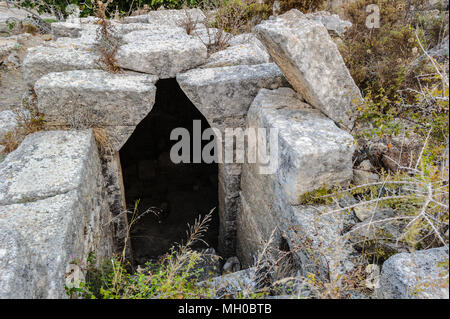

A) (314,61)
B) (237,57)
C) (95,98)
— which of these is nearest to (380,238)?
(314,61)

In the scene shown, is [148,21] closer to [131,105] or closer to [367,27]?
[131,105]

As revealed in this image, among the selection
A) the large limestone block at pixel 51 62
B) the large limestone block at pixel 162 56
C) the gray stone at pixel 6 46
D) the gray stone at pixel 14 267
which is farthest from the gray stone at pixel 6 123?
the gray stone at pixel 6 46

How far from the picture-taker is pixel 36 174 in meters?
2.49

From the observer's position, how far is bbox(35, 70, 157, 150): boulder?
301 centimetres

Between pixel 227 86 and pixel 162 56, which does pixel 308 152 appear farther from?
pixel 162 56

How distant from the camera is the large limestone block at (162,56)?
325cm

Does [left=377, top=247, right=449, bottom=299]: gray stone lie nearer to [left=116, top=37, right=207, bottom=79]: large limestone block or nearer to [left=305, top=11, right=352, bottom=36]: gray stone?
[left=116, top=37, right=207, bottom=79]: large limestone block

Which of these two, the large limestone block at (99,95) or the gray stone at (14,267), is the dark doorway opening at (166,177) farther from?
the gray stone at (14,267)

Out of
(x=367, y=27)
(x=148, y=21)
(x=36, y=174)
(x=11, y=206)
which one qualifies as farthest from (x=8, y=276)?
(x=367, y=27)

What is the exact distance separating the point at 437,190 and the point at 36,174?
272cm

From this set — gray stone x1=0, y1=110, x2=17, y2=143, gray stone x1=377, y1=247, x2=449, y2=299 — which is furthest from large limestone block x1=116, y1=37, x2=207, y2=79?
gray stone x1=377, y1=247, x2=449, y2=299

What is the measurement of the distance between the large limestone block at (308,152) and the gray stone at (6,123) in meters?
2.82

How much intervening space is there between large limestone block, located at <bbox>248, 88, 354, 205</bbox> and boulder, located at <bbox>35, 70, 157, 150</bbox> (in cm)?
133

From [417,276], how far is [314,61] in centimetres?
174
